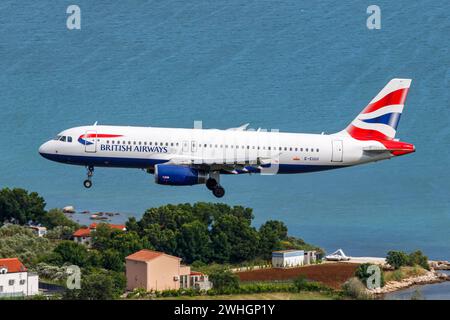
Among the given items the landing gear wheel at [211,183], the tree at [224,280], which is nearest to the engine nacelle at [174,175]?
the landing gear wheel at [211,183]

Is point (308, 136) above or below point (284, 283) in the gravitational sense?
above

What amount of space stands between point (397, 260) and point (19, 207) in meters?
48.3

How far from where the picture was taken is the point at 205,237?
6206 inches

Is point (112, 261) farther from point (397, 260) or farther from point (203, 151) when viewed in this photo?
point (203, 151)

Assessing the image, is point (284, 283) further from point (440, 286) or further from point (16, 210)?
point (16, 210)

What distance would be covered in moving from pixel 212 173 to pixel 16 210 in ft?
261

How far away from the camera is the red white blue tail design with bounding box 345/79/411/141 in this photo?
10831 cm

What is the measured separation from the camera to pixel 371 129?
109 meters

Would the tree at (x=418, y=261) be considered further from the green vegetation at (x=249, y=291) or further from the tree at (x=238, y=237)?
the green vegetation at (x=249, y=291)

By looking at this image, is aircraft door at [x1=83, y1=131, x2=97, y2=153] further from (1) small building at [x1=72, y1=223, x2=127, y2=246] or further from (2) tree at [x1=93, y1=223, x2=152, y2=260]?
(1) small building at [x1=72, y1=223, x2=127, y2=246]

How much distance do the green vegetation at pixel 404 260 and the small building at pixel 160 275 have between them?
35.5 metres

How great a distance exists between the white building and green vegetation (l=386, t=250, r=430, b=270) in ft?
166
